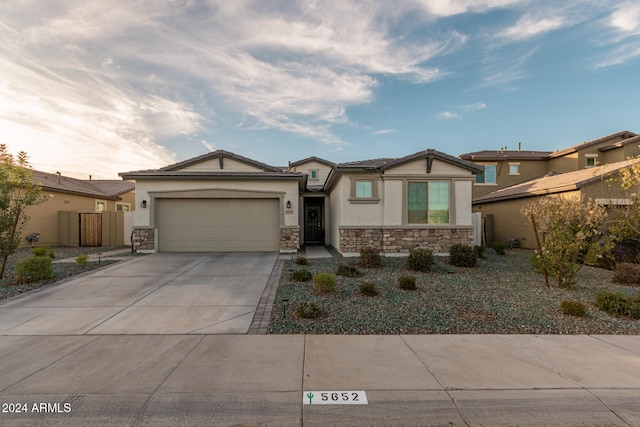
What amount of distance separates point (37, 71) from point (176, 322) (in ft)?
31.2

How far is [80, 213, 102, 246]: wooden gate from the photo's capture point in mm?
15039

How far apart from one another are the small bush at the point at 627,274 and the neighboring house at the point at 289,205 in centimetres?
433

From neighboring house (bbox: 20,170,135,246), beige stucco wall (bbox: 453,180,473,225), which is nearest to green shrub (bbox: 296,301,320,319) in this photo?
beige stucco wall (bbox: 453,180,473,225)

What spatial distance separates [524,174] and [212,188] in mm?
20716

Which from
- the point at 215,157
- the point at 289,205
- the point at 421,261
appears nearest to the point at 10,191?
the point at 215,157

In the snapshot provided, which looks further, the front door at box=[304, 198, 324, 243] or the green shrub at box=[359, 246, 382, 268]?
the front door at box=[304, 198, 324, 243]

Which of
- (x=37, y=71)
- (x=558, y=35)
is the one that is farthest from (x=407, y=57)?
(x=37, y=71)

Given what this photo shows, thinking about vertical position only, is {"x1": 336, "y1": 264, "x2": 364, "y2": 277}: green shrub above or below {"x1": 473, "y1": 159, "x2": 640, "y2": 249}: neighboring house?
below

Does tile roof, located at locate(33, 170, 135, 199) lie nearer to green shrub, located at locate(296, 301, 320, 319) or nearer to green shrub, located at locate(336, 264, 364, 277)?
green shrub, located at locate(336, 264, 364, 277)

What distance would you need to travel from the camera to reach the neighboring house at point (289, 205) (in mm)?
11242

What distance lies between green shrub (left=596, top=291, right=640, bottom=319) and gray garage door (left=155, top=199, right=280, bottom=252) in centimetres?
1031

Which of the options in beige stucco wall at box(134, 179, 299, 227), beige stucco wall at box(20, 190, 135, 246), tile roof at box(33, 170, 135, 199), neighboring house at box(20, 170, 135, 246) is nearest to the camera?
beige stucco wall at box(134, 179, 299, 227)

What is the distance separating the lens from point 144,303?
18.8ft

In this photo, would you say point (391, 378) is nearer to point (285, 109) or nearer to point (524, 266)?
point (524, 266)
